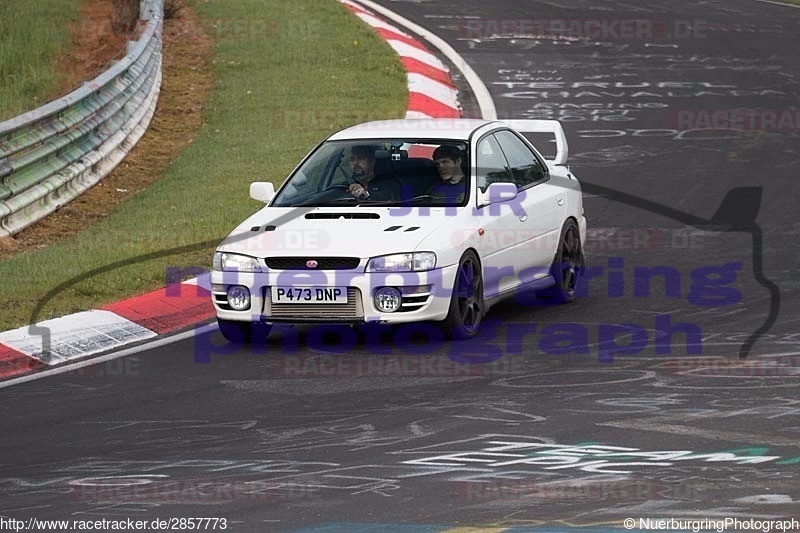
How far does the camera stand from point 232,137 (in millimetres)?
19547

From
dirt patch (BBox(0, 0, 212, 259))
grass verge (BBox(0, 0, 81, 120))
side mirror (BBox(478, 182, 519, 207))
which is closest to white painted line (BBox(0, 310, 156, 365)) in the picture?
side mirror (BBox(478, 182, 519, 207))

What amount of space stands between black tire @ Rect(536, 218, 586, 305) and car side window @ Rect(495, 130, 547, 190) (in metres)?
0.45

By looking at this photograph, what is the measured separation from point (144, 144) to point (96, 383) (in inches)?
411

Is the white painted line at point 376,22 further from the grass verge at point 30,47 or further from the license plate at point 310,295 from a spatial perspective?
the license plate at point 310,295

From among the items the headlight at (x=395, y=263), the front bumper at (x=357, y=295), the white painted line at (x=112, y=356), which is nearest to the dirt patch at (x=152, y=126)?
the white painted line at (x=112, y=356)

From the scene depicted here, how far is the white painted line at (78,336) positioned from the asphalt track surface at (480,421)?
1.51 feet

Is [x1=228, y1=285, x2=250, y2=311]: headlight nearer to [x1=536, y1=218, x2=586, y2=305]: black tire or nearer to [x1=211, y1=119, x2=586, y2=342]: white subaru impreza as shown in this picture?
[x1=211, y1=119, x2=586, y2=342]: white subaru impreza

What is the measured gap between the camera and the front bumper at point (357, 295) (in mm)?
10070

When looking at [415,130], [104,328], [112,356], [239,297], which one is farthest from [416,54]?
[112,356]

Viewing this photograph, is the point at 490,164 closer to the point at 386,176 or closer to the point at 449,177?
the point at 449,177

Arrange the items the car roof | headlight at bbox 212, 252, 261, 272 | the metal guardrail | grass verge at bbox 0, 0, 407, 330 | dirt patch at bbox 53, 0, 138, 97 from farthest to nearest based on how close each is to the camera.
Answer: dirt patch at bbox 53, 0, 138, 97, the metal guardrail, grass verge at bbox 0, 0, 407, 330, the car roof, headlight at bbox 212, 252, 261, 272

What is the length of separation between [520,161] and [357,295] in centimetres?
240

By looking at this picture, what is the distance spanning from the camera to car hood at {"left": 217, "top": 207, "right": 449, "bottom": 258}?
10.1m

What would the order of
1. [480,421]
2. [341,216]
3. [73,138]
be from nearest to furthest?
1. [480,421]
2. [341,216]
3. [73,138]
